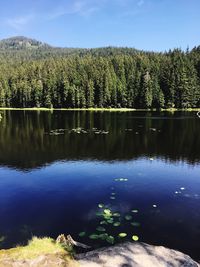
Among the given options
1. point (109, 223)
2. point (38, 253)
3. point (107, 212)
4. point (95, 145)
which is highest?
point (95, 145)

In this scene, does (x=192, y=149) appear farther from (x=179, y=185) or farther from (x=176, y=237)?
(x=176, y=237)

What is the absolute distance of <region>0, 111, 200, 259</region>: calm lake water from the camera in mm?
26000

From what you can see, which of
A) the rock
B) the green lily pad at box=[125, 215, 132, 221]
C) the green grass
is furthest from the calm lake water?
the green grass

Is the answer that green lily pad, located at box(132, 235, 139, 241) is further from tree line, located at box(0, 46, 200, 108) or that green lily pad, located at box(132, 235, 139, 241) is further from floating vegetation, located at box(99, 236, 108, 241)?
tree line, located at box(0, 46, 200, 108)

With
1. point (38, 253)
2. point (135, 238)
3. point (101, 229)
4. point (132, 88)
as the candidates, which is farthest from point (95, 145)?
point (132, 88)

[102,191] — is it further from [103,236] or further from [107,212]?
[103,236]

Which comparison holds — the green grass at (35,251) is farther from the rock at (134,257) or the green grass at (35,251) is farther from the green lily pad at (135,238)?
the green lily pad at (135,238)

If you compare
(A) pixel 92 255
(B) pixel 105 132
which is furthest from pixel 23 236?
(B) pixel 105 132

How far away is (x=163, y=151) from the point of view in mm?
59438

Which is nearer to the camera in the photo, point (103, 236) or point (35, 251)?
point (35, 251)

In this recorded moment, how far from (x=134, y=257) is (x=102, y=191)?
1579 cm

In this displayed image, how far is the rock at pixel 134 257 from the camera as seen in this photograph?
19.3 m

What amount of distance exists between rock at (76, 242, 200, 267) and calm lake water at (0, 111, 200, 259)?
2.16 metres

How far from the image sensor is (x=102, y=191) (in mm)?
35781
